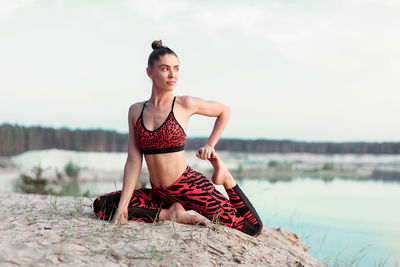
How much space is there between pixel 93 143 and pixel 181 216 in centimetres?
1305

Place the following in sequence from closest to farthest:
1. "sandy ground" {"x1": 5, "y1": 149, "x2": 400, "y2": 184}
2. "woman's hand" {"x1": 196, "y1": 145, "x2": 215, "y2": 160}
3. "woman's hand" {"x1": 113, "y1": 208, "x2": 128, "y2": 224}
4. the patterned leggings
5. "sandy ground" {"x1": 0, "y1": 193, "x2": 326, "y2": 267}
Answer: "sandy ground" {"x1": 0, "y1": 193, "x2": 326, "y2": 267} → "woman's hand" {"x1": 196, "y1": 145, "x2": 215, "y2": 160} → "woman's hand" {"x1": 113, "y1": 208, "x2": 128, "y2": 224} → the patterned leggings → "sandy ground" {"x1": 5, "y1": 149, "x2": 400, "y2": 184}

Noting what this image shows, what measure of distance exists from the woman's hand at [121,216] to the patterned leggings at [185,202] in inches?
2.9

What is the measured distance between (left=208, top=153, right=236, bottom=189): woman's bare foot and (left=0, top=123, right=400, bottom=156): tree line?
1162 cm

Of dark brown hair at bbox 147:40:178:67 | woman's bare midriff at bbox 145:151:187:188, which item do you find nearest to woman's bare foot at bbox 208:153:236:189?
woman's bare midriff at bbox 145:151:187:188

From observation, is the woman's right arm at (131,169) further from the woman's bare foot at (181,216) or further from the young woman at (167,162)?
the woman's bare foot at (181,216)

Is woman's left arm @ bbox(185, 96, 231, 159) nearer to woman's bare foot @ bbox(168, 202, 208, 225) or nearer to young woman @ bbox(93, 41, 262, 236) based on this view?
young woman @ bbox(93, 41, 262, 236)

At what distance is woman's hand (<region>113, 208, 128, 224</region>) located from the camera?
312 cm

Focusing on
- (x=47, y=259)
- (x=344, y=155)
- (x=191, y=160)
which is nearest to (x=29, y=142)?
(x=191, y=160)

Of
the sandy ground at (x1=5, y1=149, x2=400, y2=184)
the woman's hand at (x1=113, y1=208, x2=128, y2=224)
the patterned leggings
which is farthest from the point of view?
the sandy ground at (x1=5, y1=149, x2=400, y2=184)

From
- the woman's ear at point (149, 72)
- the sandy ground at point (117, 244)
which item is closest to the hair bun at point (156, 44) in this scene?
the woman's ear at point (149, 72)

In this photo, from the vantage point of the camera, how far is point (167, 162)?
314 centimetres

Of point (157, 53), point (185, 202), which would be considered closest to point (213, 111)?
point (157, 53)

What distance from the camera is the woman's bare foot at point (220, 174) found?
321cm

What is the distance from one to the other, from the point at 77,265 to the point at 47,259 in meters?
0.19
